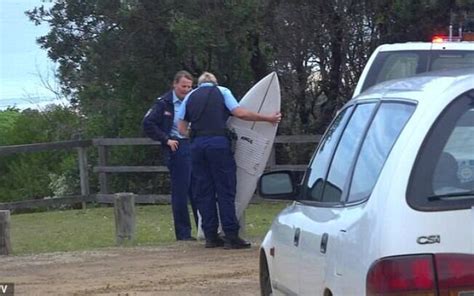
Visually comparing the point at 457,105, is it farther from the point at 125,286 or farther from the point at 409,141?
the point at 125,286

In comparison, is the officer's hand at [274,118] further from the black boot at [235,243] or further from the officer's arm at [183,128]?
the black boot at [235,243]

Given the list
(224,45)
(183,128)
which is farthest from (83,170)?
(183,128)

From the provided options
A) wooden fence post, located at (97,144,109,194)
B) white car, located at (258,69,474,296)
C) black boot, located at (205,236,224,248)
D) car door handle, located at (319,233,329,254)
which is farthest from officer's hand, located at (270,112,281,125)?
wooden fence post, located at (97,144,109,194)

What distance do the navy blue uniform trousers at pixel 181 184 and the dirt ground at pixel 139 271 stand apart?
0.57 m

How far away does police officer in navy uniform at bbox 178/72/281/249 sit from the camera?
11148 mm

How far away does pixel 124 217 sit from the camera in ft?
40.6

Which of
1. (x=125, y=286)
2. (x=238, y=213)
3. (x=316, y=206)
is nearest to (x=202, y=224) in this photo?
(x=238, y=213)

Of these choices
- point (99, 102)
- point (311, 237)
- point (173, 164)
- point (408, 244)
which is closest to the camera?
point (408, 244)

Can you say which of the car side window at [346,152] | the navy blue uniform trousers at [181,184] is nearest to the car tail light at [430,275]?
the car side window at [346,152]

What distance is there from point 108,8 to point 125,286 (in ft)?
35.4

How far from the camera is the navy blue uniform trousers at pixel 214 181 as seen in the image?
11148 mm

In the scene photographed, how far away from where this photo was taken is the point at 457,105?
4305 mm

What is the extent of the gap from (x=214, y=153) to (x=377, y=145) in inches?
253

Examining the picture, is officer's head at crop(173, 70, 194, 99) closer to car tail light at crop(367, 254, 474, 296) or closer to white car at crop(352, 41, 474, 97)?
white car at crop(352, 41, 474, 97)
